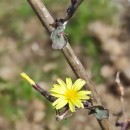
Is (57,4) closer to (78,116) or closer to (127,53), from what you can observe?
(127,53)

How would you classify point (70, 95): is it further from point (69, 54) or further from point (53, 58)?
point (53, 58)

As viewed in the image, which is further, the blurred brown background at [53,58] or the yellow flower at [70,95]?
the blurred brown background at [53,58]

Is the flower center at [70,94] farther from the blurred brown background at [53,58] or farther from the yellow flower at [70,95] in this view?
the blurred brown background at [53,58]

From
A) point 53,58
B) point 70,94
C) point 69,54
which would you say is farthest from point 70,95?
point 53,58

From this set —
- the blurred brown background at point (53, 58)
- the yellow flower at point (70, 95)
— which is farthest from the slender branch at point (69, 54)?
the blurred brown background at point (53, 58)

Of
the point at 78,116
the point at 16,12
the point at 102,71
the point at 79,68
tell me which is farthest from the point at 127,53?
the point at 79,68

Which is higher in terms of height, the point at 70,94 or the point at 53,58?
the point at 70,94
